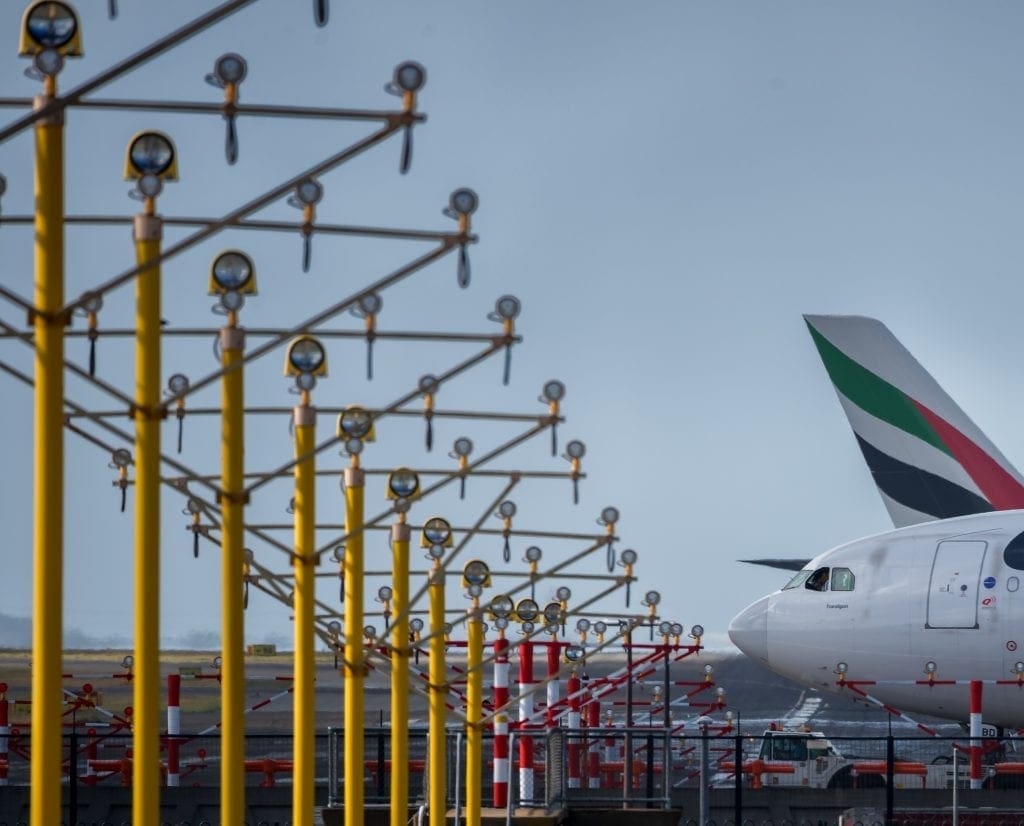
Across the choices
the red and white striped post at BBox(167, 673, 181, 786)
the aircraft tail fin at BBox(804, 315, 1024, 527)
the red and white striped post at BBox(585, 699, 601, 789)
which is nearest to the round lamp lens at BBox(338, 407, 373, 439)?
the red and white striped post at BBox(167, 673, 181, 786)

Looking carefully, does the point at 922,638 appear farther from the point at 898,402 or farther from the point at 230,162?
the point at 230,162

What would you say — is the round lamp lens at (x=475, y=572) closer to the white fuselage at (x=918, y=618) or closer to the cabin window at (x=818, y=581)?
the white fuselage at (x=918, y=618)

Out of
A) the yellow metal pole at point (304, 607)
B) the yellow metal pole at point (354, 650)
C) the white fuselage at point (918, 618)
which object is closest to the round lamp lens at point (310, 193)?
the yellow metal pole at point (304, 607)

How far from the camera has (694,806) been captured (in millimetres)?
25078

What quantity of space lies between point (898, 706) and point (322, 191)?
68.9ft

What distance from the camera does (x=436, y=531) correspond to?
15.9 meters

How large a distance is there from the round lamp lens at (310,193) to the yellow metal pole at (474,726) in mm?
5614

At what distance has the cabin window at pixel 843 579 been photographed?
3016 cm

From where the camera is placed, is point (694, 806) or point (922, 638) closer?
point (694, 806)

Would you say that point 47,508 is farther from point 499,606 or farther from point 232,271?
point 499,606

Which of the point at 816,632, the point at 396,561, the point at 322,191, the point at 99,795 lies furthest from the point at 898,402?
the point at 322,191

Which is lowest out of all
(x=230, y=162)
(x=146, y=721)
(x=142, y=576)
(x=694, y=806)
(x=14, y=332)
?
(x=694, y=806)

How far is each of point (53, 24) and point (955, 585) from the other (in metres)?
21.5

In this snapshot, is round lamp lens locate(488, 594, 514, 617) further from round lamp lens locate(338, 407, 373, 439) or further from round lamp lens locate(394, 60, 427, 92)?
round lamp lens locate(394, 60, 427, 92)
